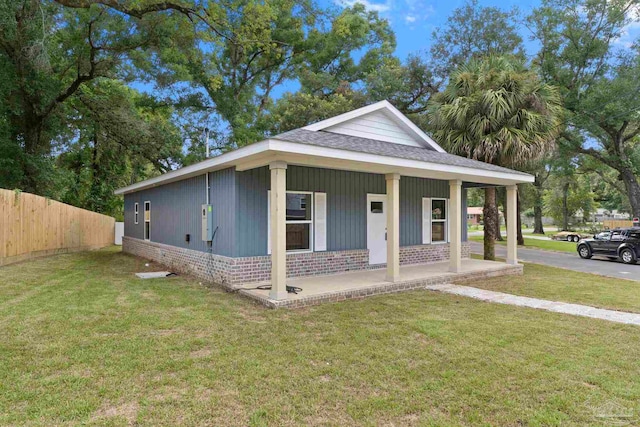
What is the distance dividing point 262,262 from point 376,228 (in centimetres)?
340

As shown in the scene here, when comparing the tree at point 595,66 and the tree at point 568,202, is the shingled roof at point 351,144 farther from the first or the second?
the tree at point 568,202

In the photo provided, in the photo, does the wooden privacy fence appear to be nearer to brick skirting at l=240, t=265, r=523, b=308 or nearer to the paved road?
brick skirting at l=240, t=265, r=523, b=308

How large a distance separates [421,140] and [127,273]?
9002 millimetres

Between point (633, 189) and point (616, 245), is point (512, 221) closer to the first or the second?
point (616, 245)

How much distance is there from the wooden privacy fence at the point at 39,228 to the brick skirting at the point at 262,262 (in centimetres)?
383

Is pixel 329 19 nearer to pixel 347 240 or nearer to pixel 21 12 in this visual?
pixel 347 240

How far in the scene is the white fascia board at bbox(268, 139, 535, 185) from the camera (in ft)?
19.2

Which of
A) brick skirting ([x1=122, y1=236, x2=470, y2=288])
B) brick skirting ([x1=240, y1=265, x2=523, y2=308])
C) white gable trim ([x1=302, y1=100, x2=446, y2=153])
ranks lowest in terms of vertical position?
brick skirting ([x1=240, y1=265, x2=523, y2=308])

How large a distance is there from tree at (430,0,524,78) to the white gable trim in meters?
11.3

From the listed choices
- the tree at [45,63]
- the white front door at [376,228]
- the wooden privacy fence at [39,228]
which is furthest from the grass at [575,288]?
the tree at [45,63]

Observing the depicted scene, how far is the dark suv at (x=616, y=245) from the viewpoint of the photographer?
13648 mm

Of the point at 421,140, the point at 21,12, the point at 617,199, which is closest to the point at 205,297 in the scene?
the point at 421,140

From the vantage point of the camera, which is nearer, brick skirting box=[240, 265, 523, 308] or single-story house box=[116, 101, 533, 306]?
brick skirting box=[240, 265, 523, 308]

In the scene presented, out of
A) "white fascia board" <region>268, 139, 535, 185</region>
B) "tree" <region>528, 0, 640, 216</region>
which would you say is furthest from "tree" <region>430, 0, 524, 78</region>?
"white fascia board" <region>268, 139, 535, 185</region>
